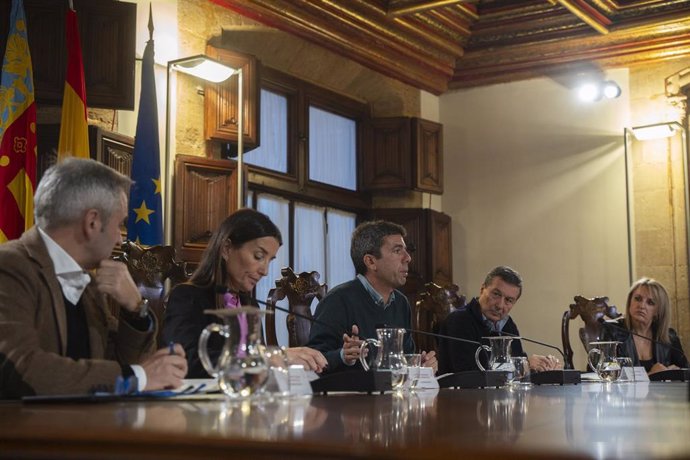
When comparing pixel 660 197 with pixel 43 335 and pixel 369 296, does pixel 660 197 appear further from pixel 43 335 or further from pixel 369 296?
pixel 43 335

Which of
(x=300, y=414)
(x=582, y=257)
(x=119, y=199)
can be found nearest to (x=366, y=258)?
(x=119, y=199)

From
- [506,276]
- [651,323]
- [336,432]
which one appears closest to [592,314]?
[651,323]

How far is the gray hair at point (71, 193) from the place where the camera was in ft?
7.86

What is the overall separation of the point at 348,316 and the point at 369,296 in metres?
→ 0.20

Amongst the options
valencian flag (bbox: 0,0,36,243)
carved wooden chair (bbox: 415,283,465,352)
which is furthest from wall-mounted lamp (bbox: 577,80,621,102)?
valencian flag (bbox: 0,0,36,243)

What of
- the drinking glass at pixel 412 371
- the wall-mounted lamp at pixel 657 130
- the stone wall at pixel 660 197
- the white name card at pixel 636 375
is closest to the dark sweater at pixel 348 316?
the drinking glass at pixel 412 371

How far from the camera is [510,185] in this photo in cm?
911

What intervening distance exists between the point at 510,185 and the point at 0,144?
5.41m

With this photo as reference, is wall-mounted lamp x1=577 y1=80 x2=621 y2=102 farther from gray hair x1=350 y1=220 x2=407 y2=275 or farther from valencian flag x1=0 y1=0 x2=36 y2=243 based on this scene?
valencian flag x1=0 y1=0 x2=36 y2=243

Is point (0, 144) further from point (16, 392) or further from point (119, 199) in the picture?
point (16, 392)

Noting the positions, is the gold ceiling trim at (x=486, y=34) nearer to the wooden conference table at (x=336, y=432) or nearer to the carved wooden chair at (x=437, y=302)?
the carved wooden chair at (x=437, y=302)

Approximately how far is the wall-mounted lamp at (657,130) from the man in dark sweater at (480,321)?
4.03 meters

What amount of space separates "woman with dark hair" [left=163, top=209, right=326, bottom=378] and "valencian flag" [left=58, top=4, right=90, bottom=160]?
2050 mm

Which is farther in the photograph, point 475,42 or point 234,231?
point 475,42
